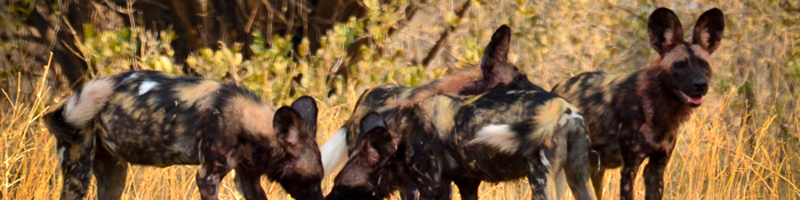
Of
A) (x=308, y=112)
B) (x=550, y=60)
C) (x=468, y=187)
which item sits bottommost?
(x=550, y=60)

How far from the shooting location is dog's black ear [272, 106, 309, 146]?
422cm

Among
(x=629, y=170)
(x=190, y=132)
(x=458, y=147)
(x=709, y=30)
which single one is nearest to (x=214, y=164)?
(x=190, y=132)

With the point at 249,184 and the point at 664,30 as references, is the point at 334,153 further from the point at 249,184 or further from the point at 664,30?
the point at 664,30

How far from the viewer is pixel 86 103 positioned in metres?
4.54

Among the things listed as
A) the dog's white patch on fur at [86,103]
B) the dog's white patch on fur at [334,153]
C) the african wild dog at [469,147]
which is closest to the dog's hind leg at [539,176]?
the african wild dog at [469,147]

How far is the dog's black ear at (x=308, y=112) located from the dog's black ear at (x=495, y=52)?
79 centimetres

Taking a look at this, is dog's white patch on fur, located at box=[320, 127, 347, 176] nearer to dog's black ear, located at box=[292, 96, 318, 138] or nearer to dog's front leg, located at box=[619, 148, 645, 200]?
dog's black ear, located at box=[292, 96, 318, 138]

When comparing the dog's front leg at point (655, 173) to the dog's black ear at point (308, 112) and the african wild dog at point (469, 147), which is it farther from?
the dog's black ear at point (308, 112)

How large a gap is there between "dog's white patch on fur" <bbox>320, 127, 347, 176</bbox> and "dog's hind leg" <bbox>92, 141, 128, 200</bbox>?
91cm

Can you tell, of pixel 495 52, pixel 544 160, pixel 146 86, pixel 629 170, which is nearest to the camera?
pixel 544 160

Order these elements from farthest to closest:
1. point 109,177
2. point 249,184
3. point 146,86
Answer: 1. point 109,177
2. point 146,86
3. point 249,184

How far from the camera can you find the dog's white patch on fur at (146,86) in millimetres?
4555

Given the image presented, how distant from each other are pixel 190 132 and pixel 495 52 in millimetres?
1376

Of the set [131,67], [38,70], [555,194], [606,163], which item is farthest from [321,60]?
[555,194]
